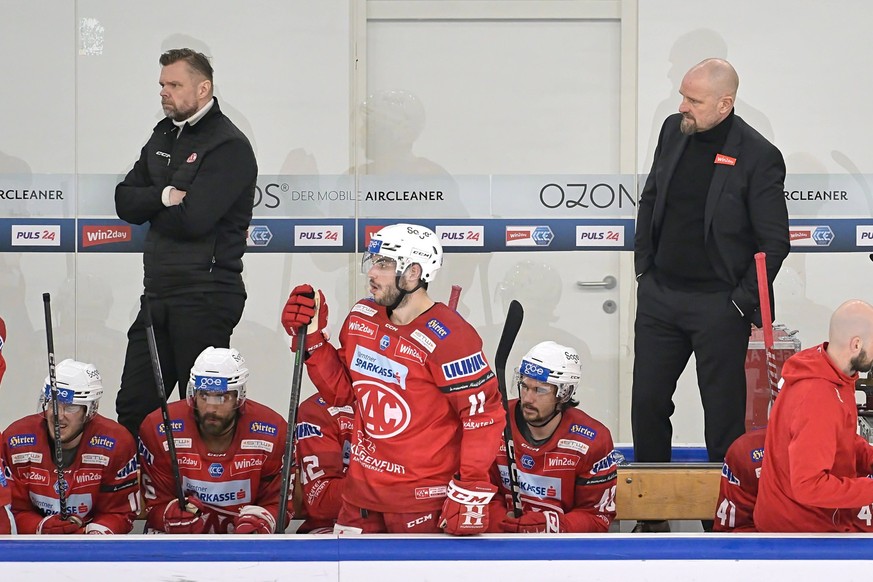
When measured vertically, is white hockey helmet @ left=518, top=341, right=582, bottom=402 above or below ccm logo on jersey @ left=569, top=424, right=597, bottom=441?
above

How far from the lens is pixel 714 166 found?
141 inches

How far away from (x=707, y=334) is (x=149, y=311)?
170 centimetres

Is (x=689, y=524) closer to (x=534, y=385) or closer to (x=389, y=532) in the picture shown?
(x=534, y=385)

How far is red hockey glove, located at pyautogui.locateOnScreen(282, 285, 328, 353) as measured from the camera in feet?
9.45

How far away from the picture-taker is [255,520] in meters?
3.34

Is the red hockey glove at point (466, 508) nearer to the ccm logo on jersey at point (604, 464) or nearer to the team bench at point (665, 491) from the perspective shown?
the ccm logo on jersey at point (604, 464)

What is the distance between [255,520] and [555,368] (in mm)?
986

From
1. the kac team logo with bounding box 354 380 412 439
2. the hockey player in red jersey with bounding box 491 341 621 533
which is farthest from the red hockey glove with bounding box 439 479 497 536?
the hockey player in red jersey with bounding box 491 341 621 533

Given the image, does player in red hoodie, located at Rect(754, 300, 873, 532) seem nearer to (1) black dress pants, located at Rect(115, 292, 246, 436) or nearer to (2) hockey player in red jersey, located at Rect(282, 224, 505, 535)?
(2) hockey player in red jersey, located at Rect(282, 224, 505, 535)

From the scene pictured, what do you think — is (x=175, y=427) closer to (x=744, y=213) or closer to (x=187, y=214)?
(x=187, y=214)

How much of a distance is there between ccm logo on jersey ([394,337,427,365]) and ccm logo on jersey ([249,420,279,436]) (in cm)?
93

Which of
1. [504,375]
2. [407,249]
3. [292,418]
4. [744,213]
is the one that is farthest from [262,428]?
[744,213]

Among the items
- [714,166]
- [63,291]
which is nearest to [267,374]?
[63,291]

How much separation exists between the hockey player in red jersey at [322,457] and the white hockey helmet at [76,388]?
629 millimetres
